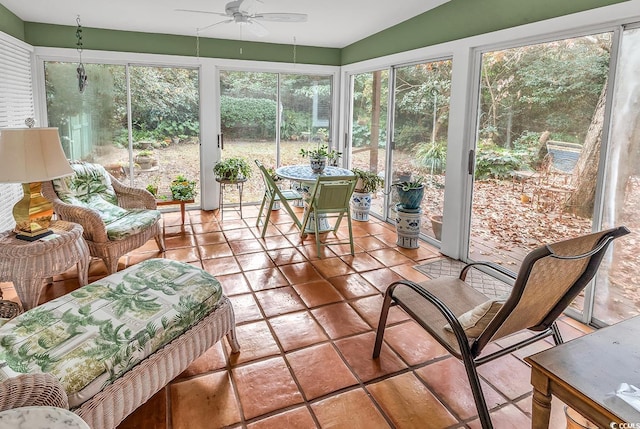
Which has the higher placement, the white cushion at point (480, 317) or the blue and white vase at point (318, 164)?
the blue and white vase at point (318, 164)

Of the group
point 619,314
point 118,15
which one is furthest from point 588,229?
point 118,15

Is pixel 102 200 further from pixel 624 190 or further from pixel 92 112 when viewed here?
pixel 624 190

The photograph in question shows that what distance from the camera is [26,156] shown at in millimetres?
2361

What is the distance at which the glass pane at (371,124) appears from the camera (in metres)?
5.05

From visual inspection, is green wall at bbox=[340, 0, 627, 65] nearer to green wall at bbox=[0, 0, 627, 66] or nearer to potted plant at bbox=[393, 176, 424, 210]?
green wall at bbox=[0, 0, 627, 66]

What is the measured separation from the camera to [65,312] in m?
1.82

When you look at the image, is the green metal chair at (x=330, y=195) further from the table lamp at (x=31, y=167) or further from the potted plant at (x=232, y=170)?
the table lamp at (x=31, y=167)

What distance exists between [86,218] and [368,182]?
3.13 meters

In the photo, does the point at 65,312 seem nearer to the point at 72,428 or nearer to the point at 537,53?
the point at 72,428

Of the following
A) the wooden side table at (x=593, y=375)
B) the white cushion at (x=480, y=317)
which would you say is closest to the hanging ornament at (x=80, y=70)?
the white cushion at (x=480, y=317)

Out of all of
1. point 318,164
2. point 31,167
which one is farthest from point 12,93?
point 318,164

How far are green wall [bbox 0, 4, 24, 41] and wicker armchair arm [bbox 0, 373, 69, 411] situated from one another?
3998mm

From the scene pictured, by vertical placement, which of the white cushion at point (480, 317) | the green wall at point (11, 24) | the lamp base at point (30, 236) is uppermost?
the green wall at point (11, 24)

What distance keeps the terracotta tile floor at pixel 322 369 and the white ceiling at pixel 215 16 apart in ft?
7.98
